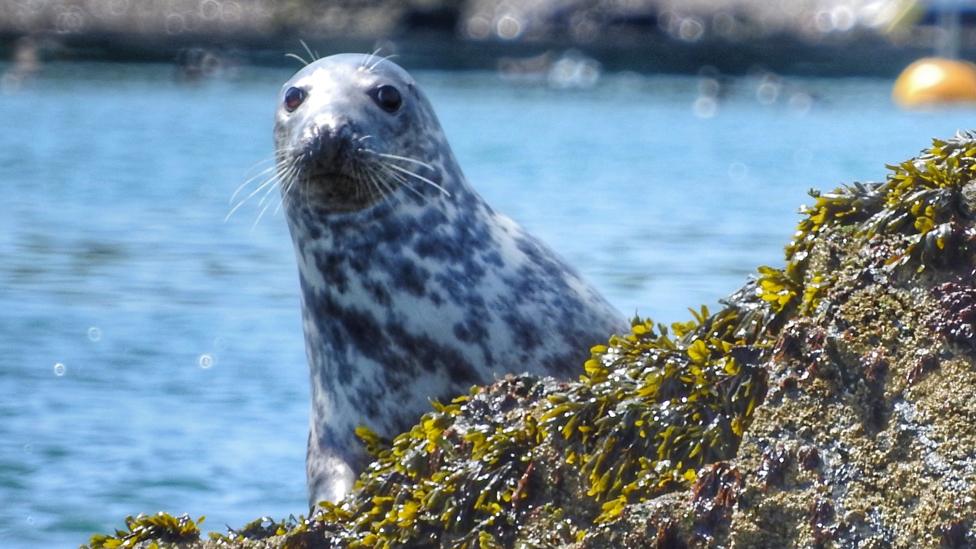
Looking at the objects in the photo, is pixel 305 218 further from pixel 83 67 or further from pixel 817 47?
pixel 817 47

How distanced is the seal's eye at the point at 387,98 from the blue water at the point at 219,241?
1.75m

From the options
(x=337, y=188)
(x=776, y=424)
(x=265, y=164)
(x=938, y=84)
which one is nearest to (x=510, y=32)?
(x=938, y=84)

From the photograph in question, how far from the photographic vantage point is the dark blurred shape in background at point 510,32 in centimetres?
4288

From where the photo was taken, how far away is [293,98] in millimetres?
4527

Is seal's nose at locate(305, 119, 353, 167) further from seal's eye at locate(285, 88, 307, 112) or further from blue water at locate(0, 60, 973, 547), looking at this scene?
blue water at locate(0, 60, 973, 547)

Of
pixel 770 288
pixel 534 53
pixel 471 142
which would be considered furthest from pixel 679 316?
pixel 534 53

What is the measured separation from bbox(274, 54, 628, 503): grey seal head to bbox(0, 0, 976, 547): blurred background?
4.09 ft


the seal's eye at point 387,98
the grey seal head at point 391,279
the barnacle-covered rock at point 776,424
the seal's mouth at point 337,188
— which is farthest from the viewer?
the seal's eye at point 387,98

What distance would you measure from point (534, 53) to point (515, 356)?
41.6 meters

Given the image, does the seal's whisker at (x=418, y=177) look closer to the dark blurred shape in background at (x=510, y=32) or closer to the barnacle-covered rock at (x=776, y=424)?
the barnacle-covered rock at (x=776, y=424)

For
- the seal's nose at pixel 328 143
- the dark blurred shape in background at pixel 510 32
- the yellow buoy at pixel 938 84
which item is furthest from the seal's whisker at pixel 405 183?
the dark blurred shape in background at pixel 510 32

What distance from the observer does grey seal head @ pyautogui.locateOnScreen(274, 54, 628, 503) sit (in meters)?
4.16

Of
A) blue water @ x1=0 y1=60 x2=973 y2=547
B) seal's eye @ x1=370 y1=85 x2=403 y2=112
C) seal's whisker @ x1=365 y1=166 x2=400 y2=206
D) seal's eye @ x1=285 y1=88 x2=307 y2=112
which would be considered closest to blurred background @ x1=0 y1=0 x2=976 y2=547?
blue water @ x1=0 y1=60 x2=973 y2=547

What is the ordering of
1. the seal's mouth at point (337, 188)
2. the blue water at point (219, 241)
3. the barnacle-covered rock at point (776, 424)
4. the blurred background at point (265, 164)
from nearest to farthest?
the barnacle-covered rock at point (776, 424)
the seal's mouth at point (337, 188)
the blue water at point (219, 241)
the blurred background at point (265, 164)
